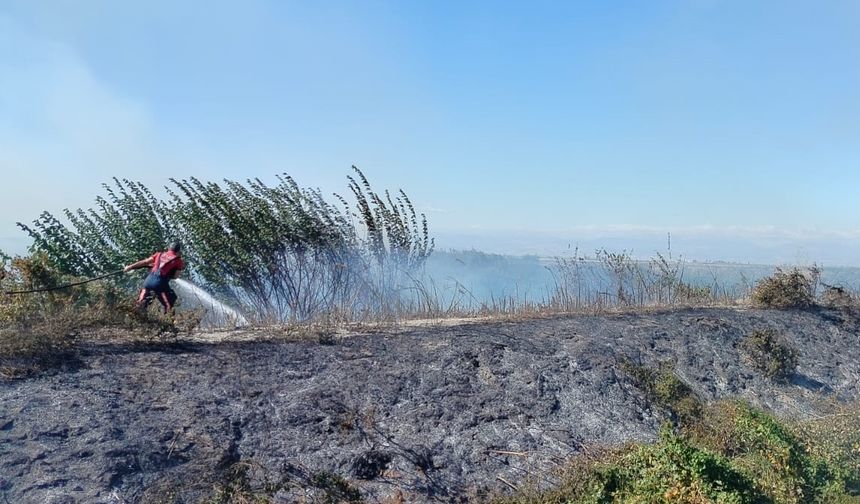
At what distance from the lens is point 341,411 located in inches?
263

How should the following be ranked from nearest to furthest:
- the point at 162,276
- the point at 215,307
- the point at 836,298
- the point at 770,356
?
the point at 162,276 < the point at 770,356 < the point at 215,307 < the point at 836,298

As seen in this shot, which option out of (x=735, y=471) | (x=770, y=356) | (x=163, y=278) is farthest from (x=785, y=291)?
(x=163, y=278)

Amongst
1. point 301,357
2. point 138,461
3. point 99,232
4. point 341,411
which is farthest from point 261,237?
point 138,461

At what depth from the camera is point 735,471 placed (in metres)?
5.09

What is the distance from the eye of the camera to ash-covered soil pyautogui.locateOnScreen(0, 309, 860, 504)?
5.51 meters

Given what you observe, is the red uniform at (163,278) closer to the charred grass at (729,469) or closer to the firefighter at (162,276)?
the firefighter at (162,276)

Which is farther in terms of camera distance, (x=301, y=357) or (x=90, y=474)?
(x=301, y=357)

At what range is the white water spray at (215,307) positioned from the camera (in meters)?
9.29

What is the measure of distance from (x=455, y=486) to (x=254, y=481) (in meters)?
1.70

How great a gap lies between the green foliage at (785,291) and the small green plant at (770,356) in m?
2.12

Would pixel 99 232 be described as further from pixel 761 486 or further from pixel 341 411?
pixel 761 486

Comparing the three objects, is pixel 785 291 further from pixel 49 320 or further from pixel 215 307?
pixel 49 320

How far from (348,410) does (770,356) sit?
6011 mm

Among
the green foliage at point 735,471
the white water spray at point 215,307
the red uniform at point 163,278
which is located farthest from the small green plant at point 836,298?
the red uniform at point 163,278
